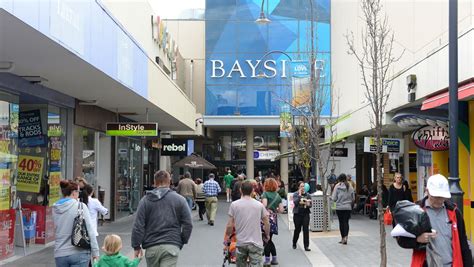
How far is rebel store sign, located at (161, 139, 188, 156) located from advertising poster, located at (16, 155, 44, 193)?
11438 millimetres

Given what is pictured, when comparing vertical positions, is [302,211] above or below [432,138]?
below

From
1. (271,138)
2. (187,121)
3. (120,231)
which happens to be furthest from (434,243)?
(271,138)

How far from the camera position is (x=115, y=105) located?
1627 centimetres

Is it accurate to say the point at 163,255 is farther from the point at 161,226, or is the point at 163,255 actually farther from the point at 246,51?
the point at 246,51

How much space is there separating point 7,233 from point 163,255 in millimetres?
5964

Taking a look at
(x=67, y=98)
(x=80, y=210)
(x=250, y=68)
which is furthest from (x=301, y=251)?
(x=250, y=68)

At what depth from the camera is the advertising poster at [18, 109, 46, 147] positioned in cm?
1310

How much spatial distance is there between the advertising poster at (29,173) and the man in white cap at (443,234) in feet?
33.4

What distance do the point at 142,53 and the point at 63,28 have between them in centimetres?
594

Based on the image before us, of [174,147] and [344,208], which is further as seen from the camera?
[174,147]

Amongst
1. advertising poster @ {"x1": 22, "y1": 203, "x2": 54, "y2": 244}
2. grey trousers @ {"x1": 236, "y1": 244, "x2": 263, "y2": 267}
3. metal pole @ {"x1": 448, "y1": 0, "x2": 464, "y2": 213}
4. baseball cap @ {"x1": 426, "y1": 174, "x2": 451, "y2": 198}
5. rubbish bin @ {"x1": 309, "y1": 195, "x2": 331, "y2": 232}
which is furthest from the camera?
rubbish bin @ {"x1": 309, "y1": 195, "x2": 331, "y2": 232}

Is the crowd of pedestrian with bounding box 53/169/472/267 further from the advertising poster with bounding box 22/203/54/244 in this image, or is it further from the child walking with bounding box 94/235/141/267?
the advertising poster with bounding box 22/203/54/244

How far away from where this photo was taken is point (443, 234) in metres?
4.86

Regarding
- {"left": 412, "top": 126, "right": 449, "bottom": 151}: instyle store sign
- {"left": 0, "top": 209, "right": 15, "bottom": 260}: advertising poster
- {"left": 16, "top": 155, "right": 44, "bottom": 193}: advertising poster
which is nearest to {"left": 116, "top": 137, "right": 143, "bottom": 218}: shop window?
{"left": 16, "top": 155, "right": 44, "bottom": 193}: advertising poster
